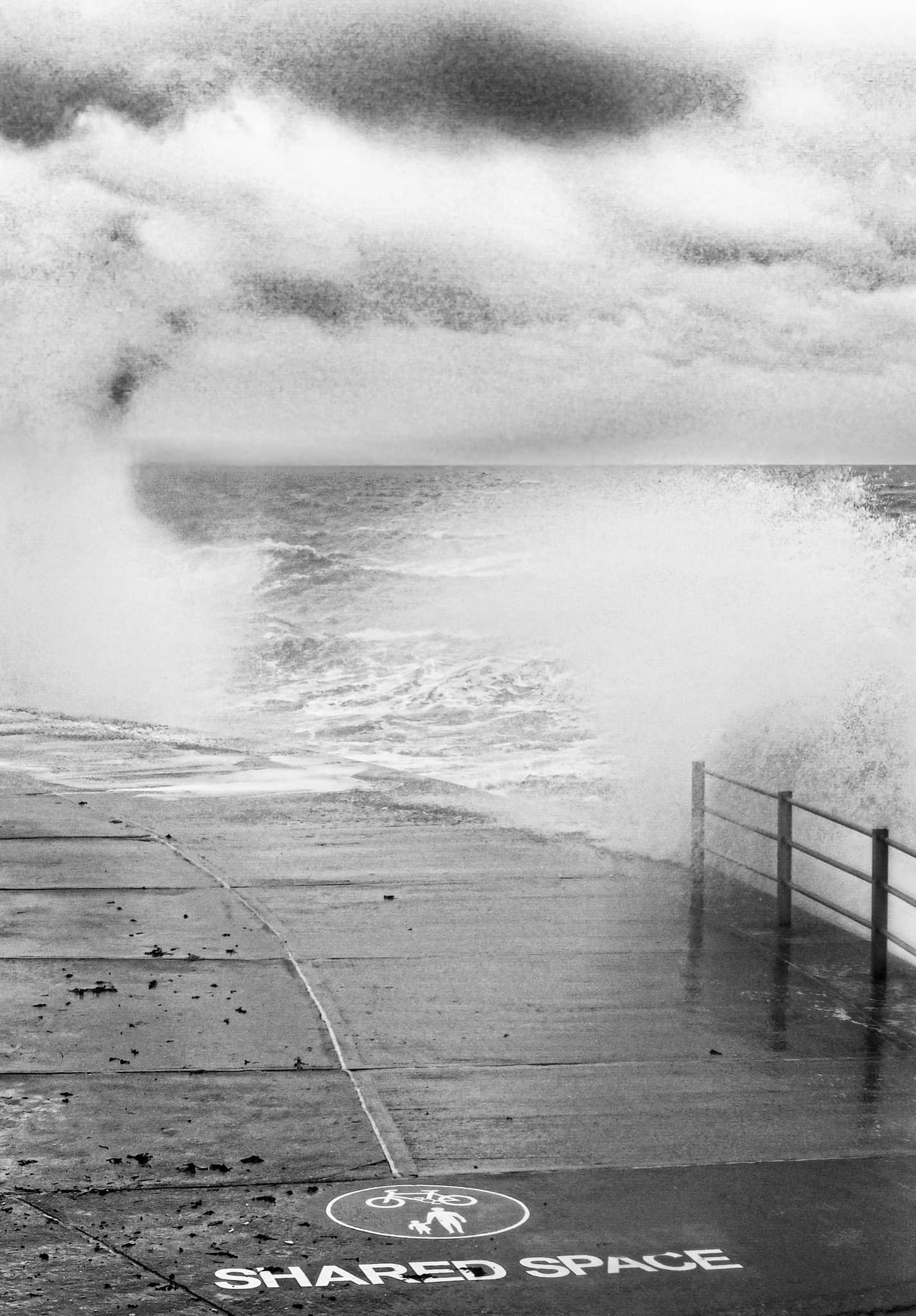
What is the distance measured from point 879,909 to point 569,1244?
12.8 feet

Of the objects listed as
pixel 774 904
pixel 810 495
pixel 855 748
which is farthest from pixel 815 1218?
pixel 810 495

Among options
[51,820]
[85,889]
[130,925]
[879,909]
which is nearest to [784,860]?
[879,909]

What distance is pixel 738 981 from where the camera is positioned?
8.54 metres

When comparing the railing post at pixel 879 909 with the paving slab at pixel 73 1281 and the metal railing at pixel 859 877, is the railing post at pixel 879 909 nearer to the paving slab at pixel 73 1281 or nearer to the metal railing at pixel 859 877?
the metal railing at pixel 859 877

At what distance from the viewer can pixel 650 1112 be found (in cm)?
648

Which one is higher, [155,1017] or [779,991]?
[779,991]

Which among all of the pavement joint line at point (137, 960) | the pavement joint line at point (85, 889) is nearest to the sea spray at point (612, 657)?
the pavement joint line at point (85, 889)

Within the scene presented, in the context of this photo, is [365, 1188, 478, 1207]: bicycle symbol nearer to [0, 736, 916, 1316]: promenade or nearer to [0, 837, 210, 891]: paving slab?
[0, 736, 916, 1316]: promenade

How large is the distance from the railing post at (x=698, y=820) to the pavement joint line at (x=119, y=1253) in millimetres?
6657

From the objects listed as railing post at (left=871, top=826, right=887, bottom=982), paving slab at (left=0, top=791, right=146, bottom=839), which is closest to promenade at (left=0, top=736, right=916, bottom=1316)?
railing post at (left=871, top=826, right=887, bottom=982)

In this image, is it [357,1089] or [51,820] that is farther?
[51,820]

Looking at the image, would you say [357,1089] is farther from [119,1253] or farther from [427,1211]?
[119,1253]

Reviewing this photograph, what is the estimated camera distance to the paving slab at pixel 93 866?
10.9 meters

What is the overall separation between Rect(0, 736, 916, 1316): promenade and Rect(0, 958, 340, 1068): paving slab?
22mm
